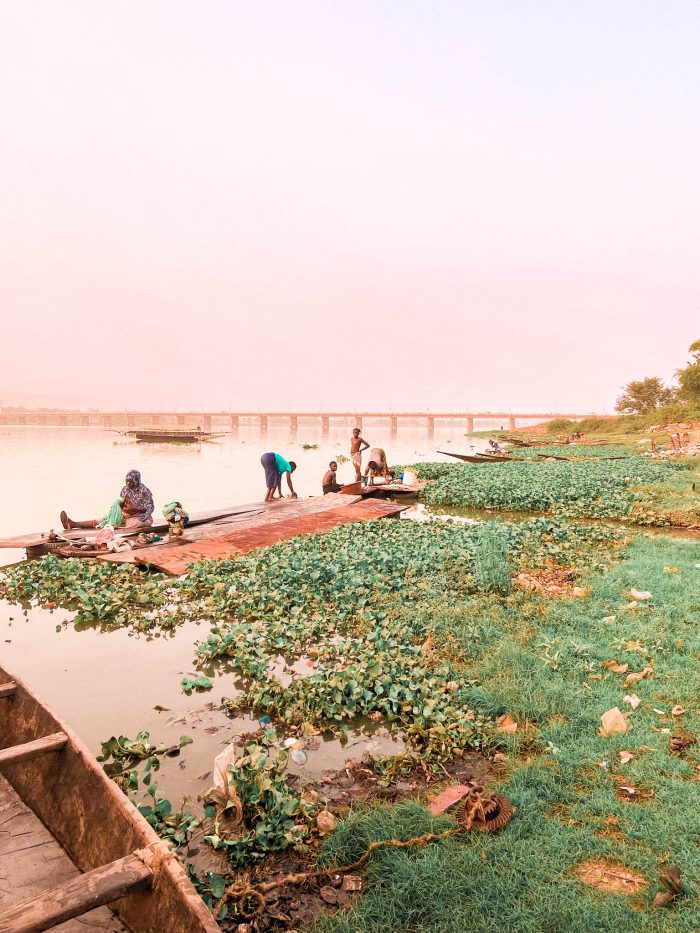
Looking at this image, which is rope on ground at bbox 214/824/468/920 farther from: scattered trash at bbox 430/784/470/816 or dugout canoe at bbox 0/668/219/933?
dugout canoe at bbox 0/668/219/933

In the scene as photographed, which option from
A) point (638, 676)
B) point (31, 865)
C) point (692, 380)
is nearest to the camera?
point (31, 865)

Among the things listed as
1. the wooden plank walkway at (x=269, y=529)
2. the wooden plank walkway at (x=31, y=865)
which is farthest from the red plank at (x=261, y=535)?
the wooden plank walkway at (x=31, y=865)

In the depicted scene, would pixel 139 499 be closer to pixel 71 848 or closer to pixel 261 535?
pixel 261 535

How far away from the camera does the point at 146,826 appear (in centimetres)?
238

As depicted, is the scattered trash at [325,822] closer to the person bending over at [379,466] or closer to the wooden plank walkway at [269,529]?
the wooden plank walkway at [269,529]

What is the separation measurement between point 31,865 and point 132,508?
376 inches

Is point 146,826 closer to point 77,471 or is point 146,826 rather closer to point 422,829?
point 422,829

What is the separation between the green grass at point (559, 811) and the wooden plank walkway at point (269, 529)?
5.20m

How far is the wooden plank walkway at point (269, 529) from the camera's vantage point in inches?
378

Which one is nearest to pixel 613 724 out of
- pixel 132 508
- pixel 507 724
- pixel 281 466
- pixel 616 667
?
pixel 507 724

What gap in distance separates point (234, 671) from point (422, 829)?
3077 mm

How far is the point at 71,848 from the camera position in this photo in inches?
110

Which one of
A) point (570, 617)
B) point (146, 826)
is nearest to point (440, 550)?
point (570, 617)

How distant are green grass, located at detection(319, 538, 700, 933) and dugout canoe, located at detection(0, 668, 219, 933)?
1079mm
